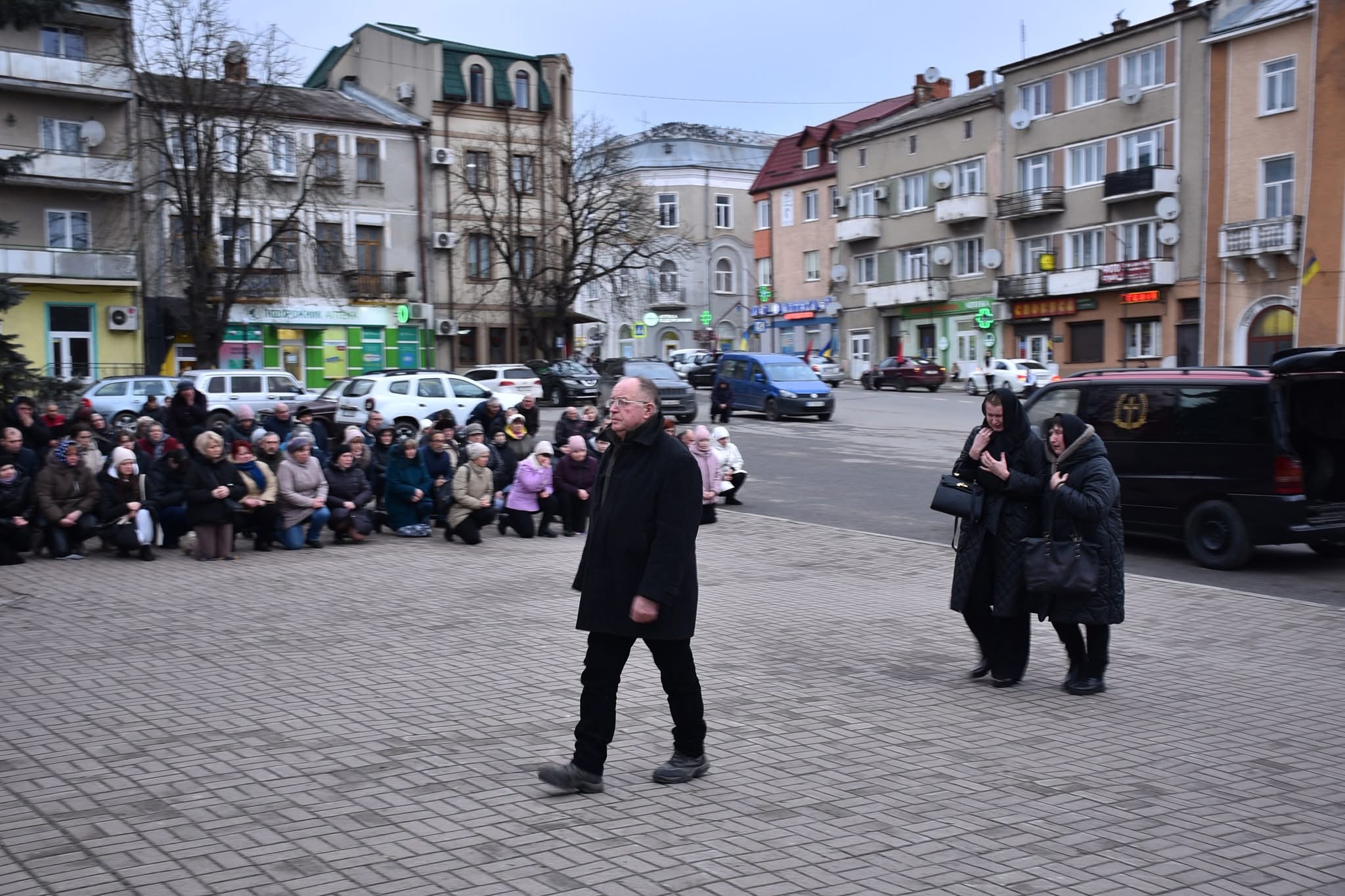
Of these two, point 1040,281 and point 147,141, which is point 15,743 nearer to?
→ point 147,141

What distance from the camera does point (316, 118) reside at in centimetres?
4756

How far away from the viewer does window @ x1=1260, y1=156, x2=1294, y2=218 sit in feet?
135

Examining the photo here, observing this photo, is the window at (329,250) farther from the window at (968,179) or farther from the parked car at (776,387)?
the window at (968,179)

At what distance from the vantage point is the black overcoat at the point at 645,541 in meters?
5.55

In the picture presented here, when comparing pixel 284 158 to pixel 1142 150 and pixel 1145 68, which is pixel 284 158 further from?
pixel 1145 68

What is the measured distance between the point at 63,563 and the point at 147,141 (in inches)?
1166

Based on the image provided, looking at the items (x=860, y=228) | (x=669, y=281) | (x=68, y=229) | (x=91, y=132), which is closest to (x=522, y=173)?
(x=91, y=132)

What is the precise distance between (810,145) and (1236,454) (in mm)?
57745

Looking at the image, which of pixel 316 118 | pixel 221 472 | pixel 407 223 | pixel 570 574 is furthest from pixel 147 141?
pixel 570 574

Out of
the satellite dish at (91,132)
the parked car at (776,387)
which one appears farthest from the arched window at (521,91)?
the parked car at (776,387)

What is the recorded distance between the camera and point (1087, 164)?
1943 inches

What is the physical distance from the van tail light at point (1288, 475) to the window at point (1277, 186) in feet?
109

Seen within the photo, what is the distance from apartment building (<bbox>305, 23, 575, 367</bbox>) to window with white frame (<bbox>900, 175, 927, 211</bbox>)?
16.4 metres

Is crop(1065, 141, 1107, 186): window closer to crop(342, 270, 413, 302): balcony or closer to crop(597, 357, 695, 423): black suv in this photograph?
crop(597, 357, 695, 423): black suv
